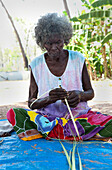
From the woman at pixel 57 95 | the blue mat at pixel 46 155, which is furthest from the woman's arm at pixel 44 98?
the blue mat at pixel 46 155

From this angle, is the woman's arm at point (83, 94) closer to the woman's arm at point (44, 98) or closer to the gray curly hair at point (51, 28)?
the woman's arm at point (44, 98)

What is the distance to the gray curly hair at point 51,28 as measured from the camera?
1.78 m

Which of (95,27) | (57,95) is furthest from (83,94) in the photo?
(95,27)

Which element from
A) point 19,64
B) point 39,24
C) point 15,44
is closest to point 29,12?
point 15,44

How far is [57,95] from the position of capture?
5.43 ft

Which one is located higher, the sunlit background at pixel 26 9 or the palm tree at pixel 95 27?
the sunlit background at pixel 26 9

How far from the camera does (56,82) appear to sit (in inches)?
76.7

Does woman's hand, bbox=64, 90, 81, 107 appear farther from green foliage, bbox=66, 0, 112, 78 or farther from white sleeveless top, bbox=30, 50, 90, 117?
green foliage, bbox=66, 0, 112, 78

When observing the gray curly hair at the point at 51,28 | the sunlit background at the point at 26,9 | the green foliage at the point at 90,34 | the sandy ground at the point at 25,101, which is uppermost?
the sunlit background at the point at 26,9

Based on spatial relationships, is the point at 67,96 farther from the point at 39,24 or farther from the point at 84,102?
the point at 39,24

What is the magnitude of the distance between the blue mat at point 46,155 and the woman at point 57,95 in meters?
0.10

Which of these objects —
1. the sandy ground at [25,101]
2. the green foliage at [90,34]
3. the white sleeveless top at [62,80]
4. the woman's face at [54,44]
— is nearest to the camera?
the woman's face at [54,44]

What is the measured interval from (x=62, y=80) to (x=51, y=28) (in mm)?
470

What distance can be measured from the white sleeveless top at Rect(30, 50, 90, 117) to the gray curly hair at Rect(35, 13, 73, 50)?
0.69 ft
